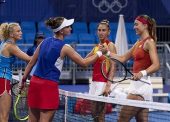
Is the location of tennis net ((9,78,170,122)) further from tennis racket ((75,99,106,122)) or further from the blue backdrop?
the blue backdrop

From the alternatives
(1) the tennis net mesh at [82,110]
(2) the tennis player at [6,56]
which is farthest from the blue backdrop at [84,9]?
(2) the tennis player at [6,56]

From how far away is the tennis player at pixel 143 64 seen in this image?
6488 mm

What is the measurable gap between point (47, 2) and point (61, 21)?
12.6 m

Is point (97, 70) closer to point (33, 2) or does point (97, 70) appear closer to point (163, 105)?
point (163, 105)

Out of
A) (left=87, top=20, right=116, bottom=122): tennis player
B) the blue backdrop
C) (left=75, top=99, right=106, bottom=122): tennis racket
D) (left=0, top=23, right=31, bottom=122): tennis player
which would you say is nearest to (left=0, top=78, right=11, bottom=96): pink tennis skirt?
(left=0, top=23, right=31, bottom=122): tennis player

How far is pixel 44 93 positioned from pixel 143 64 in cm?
114

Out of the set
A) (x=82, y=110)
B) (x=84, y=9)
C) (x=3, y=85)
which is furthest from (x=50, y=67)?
(x=84, y=9)

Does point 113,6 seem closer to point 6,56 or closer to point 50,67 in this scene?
point 6,56

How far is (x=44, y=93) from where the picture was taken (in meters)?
6.31

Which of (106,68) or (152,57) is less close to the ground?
(152,57)

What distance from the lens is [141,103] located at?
5.84m

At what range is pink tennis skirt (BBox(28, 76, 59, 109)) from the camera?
6312 mm

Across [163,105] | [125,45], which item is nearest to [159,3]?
[125,45]

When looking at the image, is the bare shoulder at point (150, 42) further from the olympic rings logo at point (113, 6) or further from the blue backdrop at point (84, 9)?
the olympic rings logo at point (113, 6)
